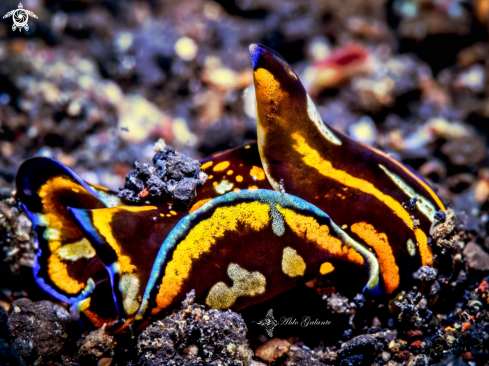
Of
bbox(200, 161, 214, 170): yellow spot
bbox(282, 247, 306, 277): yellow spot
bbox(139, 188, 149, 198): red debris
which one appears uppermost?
bbox(200, 161, 214, 170): yellow spot

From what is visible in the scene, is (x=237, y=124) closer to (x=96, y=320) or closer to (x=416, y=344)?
(x=96, y=320)

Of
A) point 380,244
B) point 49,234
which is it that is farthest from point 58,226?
point 380,244

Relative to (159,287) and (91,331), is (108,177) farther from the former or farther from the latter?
(159,287)

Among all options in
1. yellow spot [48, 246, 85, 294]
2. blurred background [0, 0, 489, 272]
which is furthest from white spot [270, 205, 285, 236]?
blurred background [0, 0, 489, 272]

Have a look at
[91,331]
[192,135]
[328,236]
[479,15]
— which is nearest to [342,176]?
[328,236]

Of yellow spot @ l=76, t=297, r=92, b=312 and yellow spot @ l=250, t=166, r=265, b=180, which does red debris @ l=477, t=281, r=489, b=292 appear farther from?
yellow spot @ l=76, t=297, r=92, b=312

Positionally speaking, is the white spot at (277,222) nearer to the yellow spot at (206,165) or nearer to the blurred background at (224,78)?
the yellow spot at (206,165)
